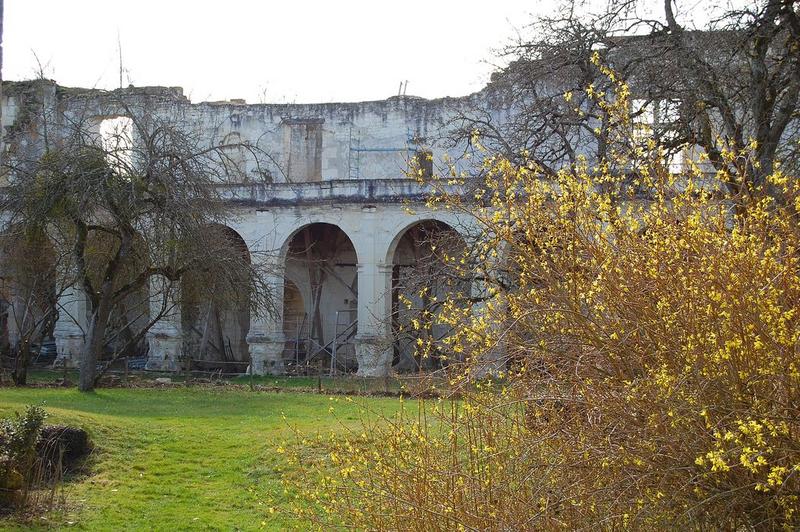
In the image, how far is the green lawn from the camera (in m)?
9.79

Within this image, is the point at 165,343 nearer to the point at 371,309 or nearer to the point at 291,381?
the point at 291,381

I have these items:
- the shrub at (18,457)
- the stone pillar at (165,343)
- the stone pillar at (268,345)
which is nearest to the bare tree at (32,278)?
the stone pillar at (165,343)

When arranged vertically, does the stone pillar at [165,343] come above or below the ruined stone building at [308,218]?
below

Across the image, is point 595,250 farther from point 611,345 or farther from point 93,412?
point 93,412

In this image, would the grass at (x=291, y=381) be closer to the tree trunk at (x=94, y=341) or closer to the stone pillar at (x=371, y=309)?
the stone pillar at (x=371, y=309)

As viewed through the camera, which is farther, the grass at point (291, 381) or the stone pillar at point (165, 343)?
the stone pillar at point (165, 343)

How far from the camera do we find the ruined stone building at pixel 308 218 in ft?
80.4

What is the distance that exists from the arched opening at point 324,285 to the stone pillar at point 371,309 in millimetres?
2912

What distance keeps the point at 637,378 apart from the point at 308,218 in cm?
2060

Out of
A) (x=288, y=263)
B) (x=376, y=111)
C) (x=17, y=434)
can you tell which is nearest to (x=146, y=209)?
(x=17, y=434)

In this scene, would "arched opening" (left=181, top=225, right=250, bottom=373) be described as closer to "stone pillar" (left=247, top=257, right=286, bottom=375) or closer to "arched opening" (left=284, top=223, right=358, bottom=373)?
"stone pillar" (left=247, top=257, right=286, bottom=375)

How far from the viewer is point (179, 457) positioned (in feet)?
39.4

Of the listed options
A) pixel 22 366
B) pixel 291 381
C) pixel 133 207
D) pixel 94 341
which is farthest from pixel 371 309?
pixel 133 207

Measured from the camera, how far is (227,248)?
57.8 ft
